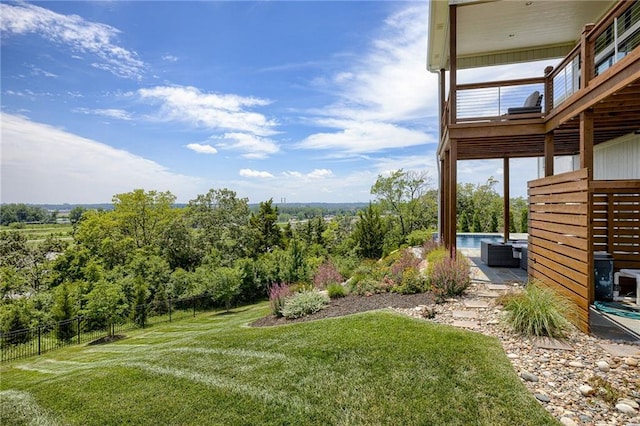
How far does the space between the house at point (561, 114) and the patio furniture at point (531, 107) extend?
0.08 feet

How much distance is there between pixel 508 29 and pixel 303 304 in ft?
28.3

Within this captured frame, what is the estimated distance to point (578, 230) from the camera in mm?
4145

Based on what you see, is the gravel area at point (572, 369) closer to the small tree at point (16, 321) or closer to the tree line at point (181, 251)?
the tree line at point (181, 251)

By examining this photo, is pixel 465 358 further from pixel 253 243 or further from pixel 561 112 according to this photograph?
pixel 253 243

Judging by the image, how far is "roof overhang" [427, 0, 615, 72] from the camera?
698cm

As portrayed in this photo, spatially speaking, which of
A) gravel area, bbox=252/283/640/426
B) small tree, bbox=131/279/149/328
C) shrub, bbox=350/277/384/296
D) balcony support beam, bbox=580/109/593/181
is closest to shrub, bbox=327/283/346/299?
shrub, bbox=350/277/384/296

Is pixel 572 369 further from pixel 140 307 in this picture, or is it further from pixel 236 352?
pixel 140 307

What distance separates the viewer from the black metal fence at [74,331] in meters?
12.5

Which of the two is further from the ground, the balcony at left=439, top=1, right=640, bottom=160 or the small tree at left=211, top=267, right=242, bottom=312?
the balcony at left=439, top=1, right=640, bottom=160

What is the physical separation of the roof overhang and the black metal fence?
15809 mm

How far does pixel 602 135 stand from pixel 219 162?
85.7ft

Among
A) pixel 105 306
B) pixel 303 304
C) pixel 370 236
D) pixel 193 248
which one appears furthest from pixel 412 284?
pixel 193 248

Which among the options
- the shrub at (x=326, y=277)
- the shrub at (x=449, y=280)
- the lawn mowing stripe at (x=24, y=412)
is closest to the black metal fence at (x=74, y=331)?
the lawn mowing stripe at (x=24, y=412)

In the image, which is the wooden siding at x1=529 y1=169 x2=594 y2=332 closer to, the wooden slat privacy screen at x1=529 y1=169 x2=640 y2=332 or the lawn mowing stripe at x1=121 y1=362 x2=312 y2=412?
the wooden slat privacy screen at x1=529 y1=169 x2=640 y2=332
